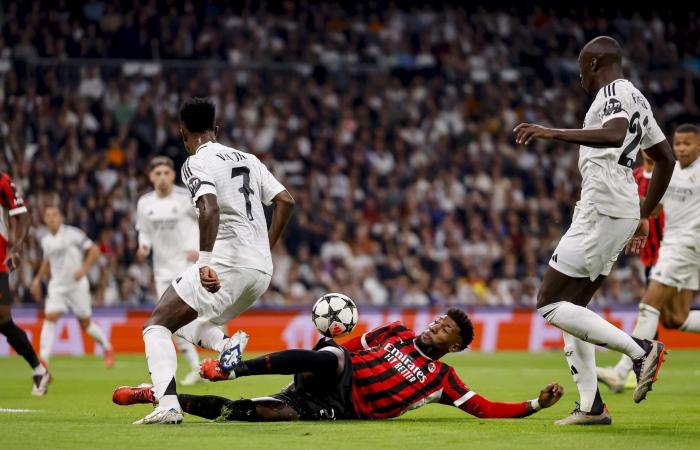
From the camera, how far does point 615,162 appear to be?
299 inches

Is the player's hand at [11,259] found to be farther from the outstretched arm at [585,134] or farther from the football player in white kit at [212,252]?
the outstretched arm at [585,134]

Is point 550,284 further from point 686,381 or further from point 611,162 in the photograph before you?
point 686,381

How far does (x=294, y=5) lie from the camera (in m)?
26.4

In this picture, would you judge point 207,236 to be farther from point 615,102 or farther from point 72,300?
point 72,300

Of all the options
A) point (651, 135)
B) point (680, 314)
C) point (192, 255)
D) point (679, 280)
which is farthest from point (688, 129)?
point (192, 255)

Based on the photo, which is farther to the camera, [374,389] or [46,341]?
[46,341]

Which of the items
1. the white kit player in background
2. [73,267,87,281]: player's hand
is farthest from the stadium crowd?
[73,267,87,281]: player's hand

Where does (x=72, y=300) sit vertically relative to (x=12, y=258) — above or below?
below

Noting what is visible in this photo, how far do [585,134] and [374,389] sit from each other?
2.38 metres

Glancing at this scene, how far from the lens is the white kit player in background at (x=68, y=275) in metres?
16.3

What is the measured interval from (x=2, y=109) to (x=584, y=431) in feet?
54.1

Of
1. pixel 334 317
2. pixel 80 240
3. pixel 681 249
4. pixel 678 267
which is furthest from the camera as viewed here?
pixel 80 240

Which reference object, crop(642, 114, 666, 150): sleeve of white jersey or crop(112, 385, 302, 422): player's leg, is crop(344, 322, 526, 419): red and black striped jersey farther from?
crop(642, 114, 666, 150): sleeve of white jersey

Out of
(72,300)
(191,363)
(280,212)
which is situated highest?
(280,212)
